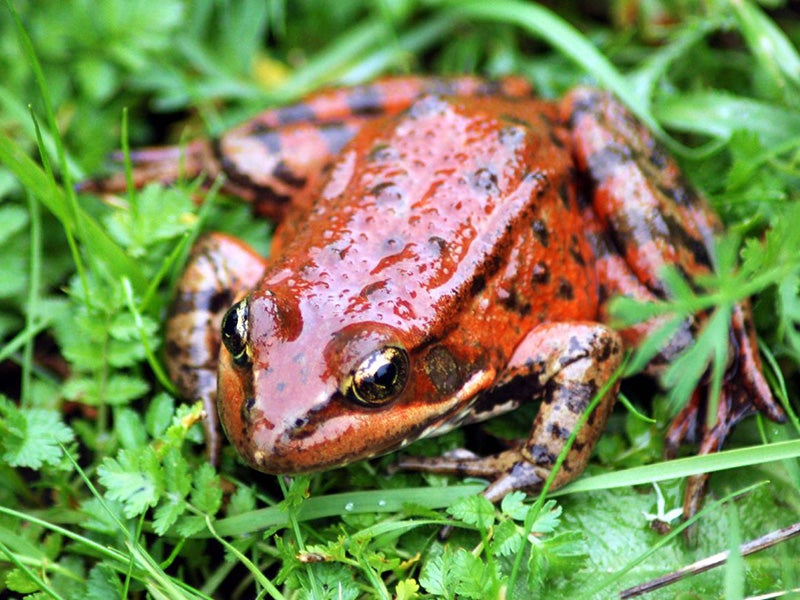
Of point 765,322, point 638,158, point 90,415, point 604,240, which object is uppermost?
point 638,158

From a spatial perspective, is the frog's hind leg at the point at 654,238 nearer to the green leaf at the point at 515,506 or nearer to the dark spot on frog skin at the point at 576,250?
the dark spot on frog skin at the point at 576,250

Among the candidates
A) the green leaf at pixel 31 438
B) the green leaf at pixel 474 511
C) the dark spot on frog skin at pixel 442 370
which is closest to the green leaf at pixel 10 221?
the green leaf at pixel 31 438

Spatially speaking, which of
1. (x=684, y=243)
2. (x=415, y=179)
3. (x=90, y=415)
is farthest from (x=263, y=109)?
(x=684, y=243)

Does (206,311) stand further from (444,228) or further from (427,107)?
(427,107)

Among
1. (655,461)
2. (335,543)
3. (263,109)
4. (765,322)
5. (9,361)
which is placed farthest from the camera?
(263,109)

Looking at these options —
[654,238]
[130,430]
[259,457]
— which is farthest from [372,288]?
[654,238]

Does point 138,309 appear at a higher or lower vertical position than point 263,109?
lower

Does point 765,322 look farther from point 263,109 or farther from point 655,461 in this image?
Result: point 263,109
